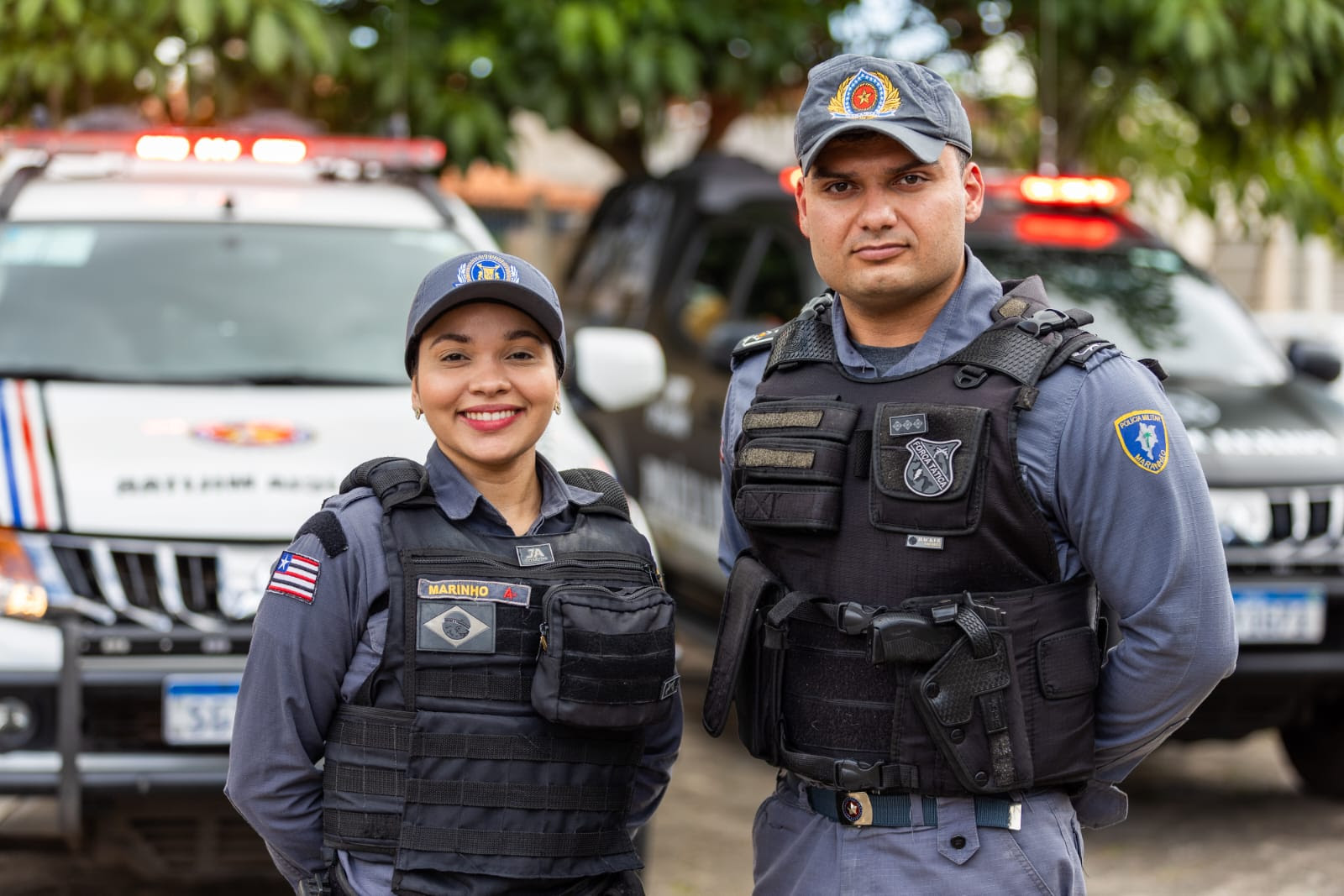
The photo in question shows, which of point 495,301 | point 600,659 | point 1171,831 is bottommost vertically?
point 1171,831

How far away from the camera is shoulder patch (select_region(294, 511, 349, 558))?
2.11 metres

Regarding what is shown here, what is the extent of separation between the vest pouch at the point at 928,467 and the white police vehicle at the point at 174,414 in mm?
1531

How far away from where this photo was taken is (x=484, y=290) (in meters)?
2.21

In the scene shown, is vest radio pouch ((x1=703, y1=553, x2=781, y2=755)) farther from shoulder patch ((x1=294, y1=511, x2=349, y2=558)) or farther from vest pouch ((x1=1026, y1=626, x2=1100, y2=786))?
shoulder patch ((x1=294, y1=511, x2=349, y2=558))

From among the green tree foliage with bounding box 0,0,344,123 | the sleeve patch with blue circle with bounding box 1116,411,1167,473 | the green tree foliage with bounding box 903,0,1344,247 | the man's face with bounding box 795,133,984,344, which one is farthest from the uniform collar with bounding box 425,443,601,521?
the green tree foliage with bounding box 903,0,1344,247

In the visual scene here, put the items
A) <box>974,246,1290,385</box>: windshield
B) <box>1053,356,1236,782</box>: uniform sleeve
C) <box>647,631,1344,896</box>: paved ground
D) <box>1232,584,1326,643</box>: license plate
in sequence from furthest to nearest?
<box>974,246,1290,385</box>: windshield, <box>1232,584,1326,643</box>: license plate, <box>647,631,1344,896</box>: paved ground, <box>1053,356,1236,782</box>: uniform sleeve

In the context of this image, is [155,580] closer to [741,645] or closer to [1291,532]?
[741,645]

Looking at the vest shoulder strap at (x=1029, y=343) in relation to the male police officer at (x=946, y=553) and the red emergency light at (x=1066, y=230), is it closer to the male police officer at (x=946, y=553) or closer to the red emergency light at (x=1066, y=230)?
the male police officer at (x=946, y=553)

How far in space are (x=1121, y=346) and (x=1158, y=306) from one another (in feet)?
2.40

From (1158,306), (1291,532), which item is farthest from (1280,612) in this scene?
(1158,306)

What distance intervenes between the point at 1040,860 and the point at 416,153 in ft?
10.6

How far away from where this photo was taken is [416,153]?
4734 mm

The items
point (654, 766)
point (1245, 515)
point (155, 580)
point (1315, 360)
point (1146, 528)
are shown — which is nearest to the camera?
point (1146, 528)

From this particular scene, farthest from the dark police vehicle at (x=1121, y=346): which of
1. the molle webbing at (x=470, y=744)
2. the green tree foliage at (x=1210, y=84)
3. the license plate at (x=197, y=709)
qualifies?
the molle webbing at (x=470, y=744)
